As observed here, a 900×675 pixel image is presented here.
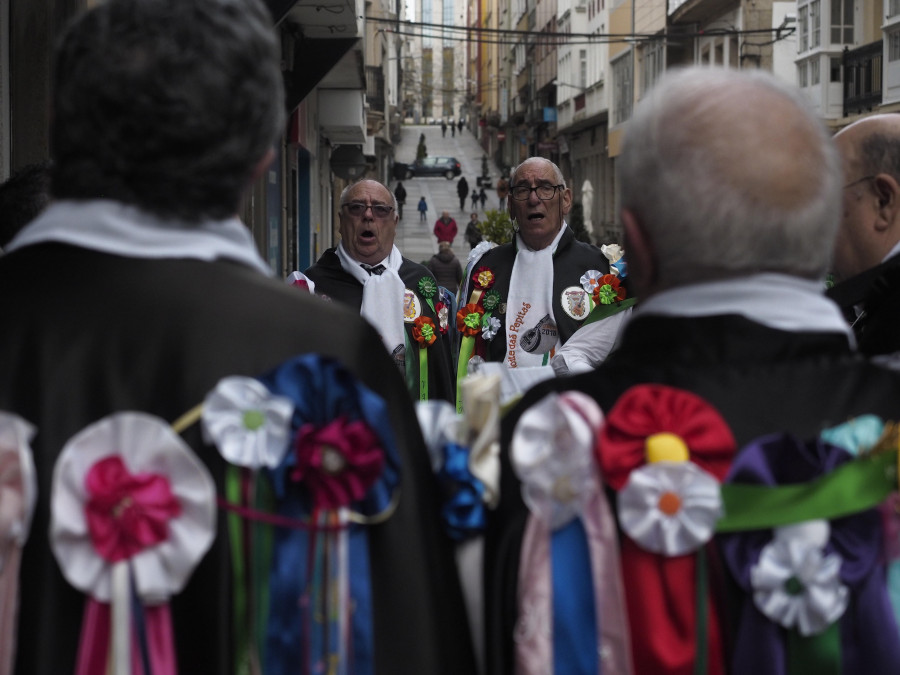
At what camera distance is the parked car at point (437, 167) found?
68562 millimetres

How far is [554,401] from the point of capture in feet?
6.07

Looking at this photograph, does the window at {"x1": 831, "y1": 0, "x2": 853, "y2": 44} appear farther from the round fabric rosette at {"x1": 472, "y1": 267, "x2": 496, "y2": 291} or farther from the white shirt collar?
the white shirt collar

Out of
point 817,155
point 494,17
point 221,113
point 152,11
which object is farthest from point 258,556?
point 494,17

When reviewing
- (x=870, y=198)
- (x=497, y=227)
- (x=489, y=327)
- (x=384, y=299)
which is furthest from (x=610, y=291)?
(x=497, y=227)

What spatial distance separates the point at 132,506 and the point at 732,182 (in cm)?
95

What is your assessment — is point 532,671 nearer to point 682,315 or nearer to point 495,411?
point 495,411

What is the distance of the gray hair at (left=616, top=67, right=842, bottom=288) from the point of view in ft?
6.01

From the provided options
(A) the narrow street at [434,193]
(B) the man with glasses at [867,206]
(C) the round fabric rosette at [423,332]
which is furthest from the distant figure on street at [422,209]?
(B) the man with glasses at [867,206]

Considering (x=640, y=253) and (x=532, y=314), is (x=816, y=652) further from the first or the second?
(x=532, y=314)

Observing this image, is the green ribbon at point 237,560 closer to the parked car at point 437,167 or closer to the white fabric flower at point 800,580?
the white fabric flower at point 800,580

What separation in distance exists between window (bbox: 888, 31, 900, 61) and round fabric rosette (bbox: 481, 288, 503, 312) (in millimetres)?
22361

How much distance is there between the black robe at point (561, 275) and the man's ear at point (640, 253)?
167 inches

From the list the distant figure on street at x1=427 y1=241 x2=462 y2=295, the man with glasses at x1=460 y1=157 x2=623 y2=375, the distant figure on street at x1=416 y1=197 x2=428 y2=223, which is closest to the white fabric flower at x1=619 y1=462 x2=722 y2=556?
the man with glasses at x1=460 y1=157 x2=623 y2=375

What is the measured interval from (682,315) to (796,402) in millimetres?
212
